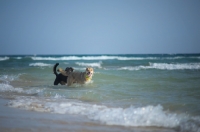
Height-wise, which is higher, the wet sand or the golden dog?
the golden dog

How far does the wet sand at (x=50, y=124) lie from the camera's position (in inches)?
127

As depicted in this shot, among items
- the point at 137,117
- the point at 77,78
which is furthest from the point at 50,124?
the point at 77,78

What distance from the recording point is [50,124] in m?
3.46

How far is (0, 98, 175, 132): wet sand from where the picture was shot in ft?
10.6

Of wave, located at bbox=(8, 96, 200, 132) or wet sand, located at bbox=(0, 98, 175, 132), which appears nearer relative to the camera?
wet sand, located at bbox=(0, 98, 175, 132)

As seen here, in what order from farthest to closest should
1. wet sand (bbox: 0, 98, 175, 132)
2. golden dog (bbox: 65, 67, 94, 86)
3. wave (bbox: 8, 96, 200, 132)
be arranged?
golden dog (bbox: 65, 67, 94, 86), wave (bbox: 8, 96, 200, 132), wet sand (bbox: 0, 98, 175, 132)

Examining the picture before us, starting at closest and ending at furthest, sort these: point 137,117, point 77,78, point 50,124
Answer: point 50,124 < point 137,117 < point 77,78

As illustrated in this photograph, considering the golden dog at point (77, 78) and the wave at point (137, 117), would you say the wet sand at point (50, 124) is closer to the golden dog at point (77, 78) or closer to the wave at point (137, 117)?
the wave at point (137, 117)

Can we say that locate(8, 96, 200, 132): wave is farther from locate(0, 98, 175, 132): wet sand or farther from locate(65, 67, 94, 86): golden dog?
locate(65, 67, 94, 86): golden dog

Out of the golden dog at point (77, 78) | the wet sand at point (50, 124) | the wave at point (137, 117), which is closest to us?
the wet sand at point (50, 124)

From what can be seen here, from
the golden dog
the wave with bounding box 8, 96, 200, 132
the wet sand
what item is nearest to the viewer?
the wet sand

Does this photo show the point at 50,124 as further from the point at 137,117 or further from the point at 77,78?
the point at 77,78

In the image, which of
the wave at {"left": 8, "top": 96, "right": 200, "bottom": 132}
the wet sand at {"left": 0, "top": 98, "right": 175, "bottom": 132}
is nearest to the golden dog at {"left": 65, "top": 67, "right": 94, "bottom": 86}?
the wave at {"left": 8, "top": 96, "right": 200, "bottom": 132}

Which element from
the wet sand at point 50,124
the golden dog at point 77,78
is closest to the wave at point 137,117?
the wet sand at point 50,124
